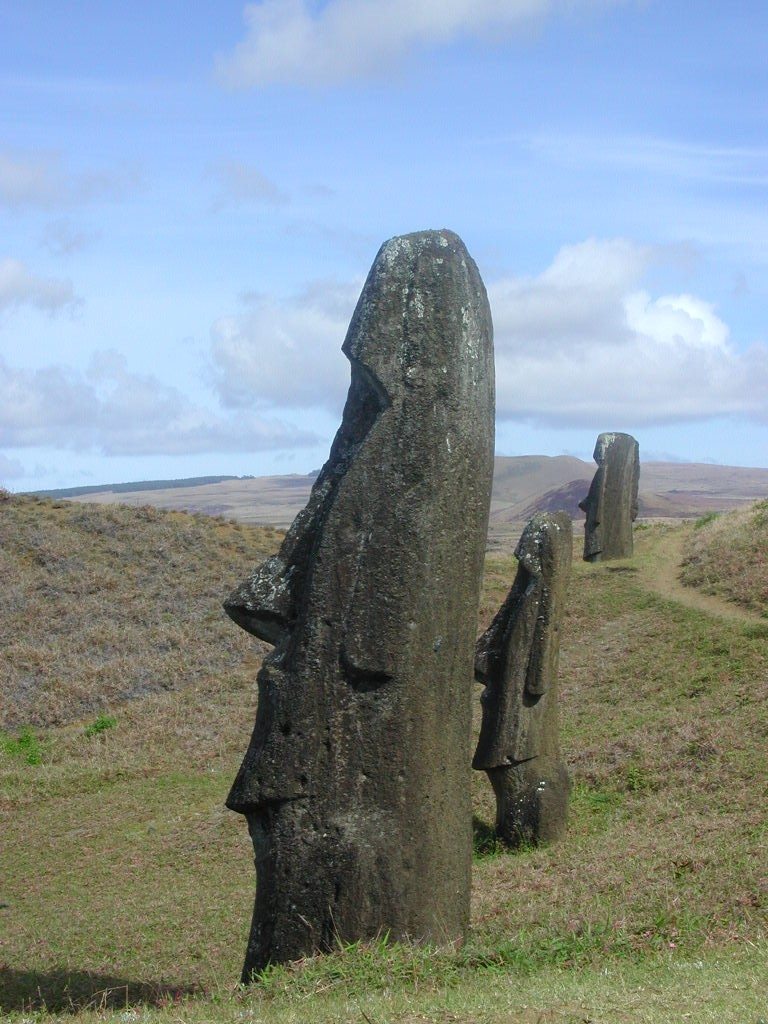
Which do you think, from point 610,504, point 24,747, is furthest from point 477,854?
point 610,504

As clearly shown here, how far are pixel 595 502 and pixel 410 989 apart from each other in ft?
79.1

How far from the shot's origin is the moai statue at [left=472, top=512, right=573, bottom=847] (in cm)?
1250

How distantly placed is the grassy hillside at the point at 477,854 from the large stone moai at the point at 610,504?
3.44 feet

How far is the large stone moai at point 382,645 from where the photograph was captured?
6.82 m

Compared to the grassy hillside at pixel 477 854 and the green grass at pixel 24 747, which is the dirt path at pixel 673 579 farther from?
the green grass at pixel 24 747

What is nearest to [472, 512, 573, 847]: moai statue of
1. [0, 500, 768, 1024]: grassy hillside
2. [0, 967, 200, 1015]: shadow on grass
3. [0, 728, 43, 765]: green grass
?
→ [0, 500, 768, 1024]: grassy hillside

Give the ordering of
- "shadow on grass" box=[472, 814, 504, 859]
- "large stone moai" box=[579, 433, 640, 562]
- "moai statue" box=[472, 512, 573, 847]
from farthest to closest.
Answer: "large stone moai" box=[579, 433, 640, 562] < "shadow on grass" box=[472, 814, 504, 859] < "moai statue" box=[472, 512, 573, 847]

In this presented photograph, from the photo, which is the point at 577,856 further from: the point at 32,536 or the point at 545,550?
the point at 32,536

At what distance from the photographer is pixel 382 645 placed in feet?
22.6

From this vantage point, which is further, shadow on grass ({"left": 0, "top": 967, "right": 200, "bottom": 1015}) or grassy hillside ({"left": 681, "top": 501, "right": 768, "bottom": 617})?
grassy hillside ({"left": 681, "top": 501, "right": 768, "bottom": 617})

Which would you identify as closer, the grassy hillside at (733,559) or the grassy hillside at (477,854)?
the grassy hillside at (477,854)

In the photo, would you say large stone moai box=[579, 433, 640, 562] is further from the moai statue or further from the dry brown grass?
the moai statue

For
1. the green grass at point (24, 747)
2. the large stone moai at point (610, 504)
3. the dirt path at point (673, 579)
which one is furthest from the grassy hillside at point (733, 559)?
the green grass at point (24, 747)

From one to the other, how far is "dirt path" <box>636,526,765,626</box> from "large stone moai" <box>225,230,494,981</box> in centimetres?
1448
